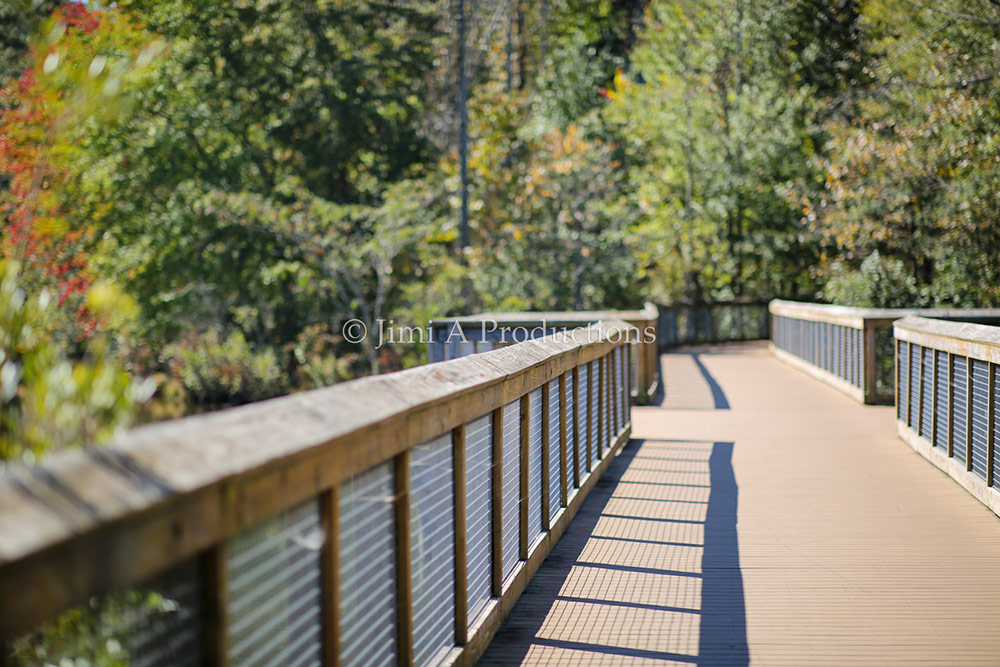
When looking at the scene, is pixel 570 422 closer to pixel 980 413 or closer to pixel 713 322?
pixel 980 413

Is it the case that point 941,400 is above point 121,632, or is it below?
below

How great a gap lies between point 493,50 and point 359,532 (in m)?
33.1

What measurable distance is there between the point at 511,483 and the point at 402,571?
183cm

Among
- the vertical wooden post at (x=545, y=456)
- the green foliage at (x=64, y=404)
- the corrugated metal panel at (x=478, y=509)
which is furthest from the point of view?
the vertical wooden post at (x=545, y=456)

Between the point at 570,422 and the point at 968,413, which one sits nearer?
the point at 570,422

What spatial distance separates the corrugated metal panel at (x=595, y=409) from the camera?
25.3ft

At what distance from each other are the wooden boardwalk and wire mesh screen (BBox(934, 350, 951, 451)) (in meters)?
0.29

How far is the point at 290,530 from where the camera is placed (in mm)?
2328

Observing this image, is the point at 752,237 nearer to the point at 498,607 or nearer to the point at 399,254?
the point at 399,254

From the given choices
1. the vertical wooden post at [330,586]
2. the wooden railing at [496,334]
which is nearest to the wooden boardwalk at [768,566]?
the vertical wooden post at [330,586]

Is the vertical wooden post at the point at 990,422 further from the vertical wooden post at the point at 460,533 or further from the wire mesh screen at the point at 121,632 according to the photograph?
the wire mesh screen at the point at 121,632

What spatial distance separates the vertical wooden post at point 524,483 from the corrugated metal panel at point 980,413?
3279mm

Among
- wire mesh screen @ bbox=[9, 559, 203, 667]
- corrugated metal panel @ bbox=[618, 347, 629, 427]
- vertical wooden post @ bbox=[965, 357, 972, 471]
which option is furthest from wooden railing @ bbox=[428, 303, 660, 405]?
wire mesh screen @ bbox=[9, 559, 203, 667]

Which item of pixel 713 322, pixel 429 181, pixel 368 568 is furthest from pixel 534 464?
pixel 429 181
